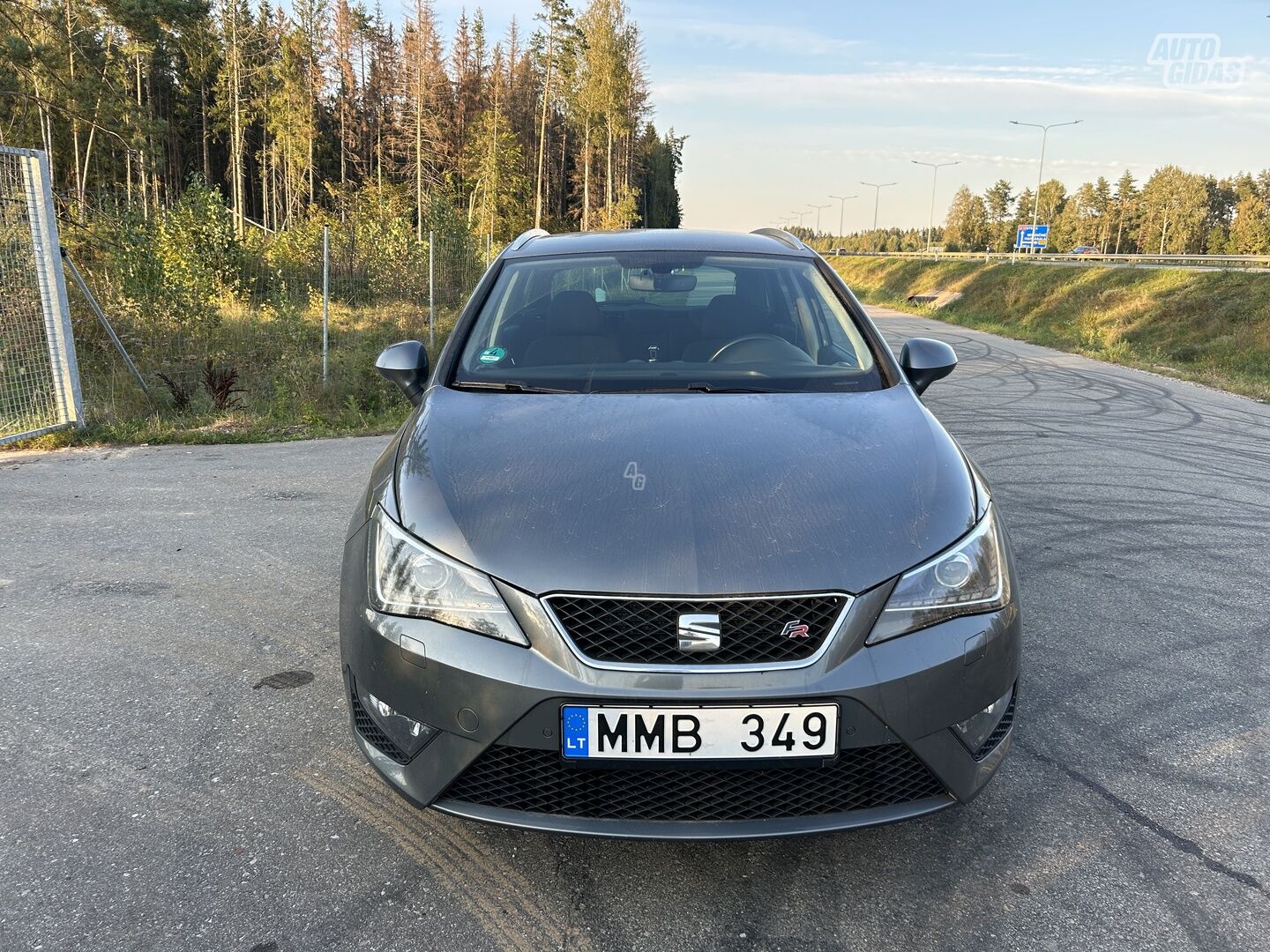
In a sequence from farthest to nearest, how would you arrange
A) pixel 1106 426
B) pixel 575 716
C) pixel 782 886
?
pixel 1106 426, pixel 782 886, pixel 575 716

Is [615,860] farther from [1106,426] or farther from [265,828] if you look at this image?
[1106,426]

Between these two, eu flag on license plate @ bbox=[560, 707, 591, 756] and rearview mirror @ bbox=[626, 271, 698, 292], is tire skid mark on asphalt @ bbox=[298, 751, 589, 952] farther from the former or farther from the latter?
rearview mirror @ bbox=[626, 271, 698, 292]

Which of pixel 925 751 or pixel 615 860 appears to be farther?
pixel 615 860

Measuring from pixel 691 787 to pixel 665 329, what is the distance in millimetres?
1856

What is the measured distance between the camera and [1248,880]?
217cm

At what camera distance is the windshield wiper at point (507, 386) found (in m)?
2.91

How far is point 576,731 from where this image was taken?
1882mm

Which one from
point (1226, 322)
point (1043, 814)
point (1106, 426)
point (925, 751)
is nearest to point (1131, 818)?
point (1043, 814)

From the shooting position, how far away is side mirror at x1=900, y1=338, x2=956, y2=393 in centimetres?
322

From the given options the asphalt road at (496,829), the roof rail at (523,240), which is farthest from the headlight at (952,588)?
the roof rail at (523,240)

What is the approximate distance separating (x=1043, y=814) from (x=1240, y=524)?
13.0 ft

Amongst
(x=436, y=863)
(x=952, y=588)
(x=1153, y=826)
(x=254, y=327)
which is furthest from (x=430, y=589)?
(x=254, y=327)

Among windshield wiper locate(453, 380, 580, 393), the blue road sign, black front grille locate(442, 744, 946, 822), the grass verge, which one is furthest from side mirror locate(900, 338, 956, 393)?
the blue road sign
